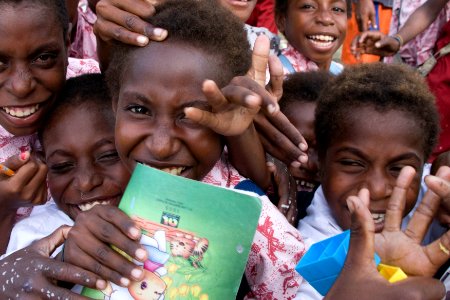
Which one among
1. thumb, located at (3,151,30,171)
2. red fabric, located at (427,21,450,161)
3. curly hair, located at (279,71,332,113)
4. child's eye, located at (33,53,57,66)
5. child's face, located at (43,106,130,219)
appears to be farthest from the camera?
red fabric, located at (427,21,450,161)

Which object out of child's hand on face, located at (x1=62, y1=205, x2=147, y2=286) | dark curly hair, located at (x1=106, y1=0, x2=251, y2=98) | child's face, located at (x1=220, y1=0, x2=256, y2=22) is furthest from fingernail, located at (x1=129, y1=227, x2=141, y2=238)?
child's face, located at (x1=220, y1=0, x2=256, y2=22)

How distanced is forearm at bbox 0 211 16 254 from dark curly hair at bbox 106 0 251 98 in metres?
0.54

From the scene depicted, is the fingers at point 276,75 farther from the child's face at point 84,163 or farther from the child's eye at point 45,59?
the child's eye at point 45,59

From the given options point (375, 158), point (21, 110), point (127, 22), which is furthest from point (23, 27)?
point (375, 158)

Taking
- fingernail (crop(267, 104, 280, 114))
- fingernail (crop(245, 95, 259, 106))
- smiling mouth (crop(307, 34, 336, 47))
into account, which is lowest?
smiling mouth (crop(307, 34, 336, 47))

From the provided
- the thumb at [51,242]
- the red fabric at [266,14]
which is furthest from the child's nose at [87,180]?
the red fabric at [266,14]

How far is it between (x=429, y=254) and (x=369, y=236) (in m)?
0.15

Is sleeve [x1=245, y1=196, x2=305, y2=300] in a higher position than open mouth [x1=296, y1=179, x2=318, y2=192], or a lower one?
higher

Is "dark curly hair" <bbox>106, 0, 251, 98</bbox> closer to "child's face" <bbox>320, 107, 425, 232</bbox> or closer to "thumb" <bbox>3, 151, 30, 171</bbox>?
"thumb" <bbox>3, 151, 30, 171</bbox>

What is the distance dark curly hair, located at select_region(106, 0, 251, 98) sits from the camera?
152 centimetres

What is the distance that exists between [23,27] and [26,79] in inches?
6.5

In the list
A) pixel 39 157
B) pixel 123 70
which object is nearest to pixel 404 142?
pixel 123 70

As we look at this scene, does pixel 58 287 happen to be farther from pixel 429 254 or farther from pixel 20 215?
pixel 429 254

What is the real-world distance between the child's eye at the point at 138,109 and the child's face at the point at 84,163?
285 millimetres
